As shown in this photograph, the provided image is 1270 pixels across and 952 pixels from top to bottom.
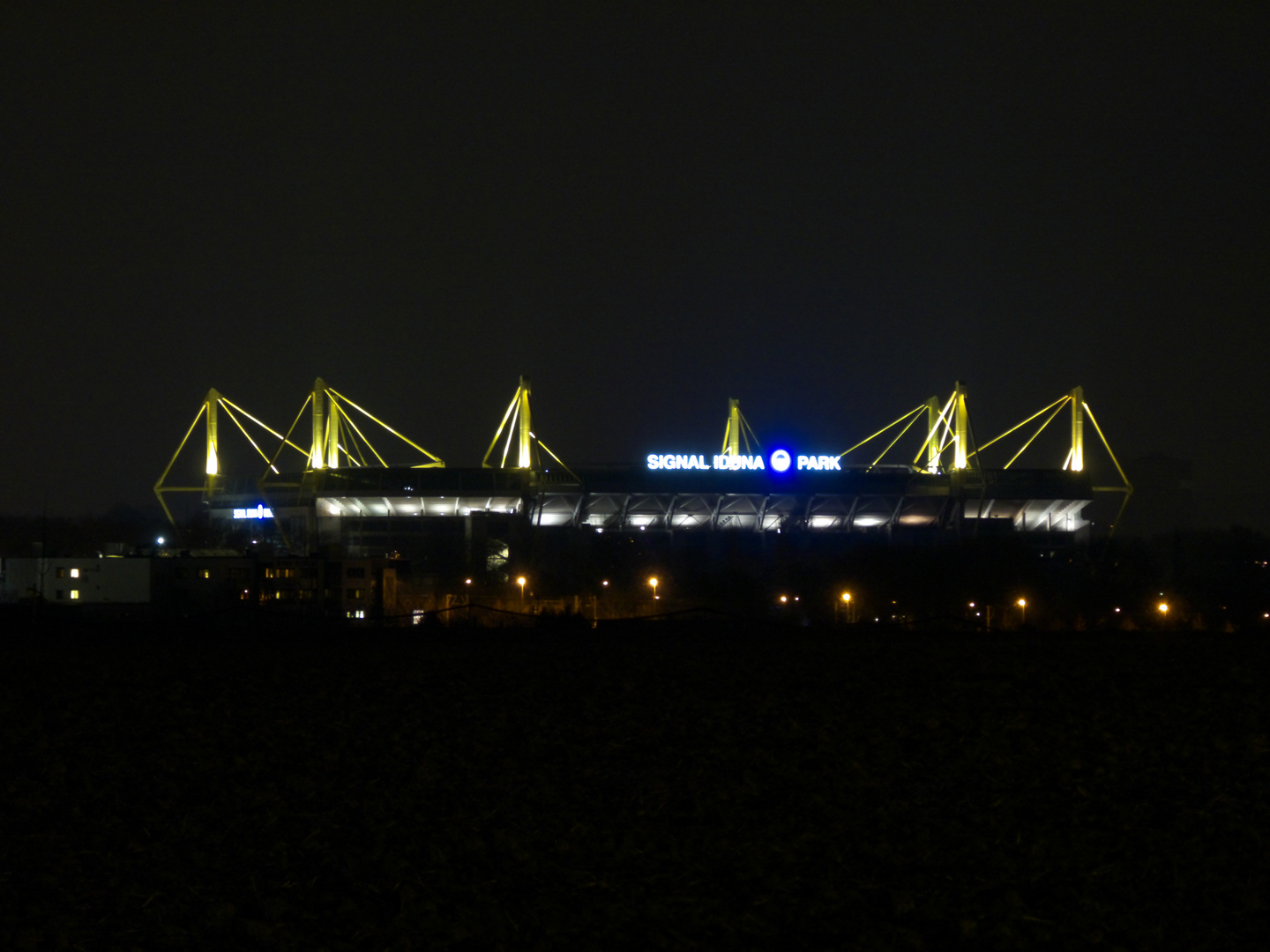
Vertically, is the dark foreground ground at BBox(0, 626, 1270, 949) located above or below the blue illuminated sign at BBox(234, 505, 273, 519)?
below

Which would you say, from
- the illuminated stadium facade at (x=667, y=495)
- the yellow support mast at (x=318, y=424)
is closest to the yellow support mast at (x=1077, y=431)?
the illuminated stadium facade at (x=667, y=495)

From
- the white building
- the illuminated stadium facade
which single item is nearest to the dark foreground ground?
the white building

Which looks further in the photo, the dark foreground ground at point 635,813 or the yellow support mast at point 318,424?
the yellow support mast at point 318,424

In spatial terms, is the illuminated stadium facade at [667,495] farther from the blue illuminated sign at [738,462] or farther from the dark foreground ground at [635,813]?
the dark foreground ground at [635,813]

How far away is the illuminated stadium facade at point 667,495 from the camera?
6544 cm

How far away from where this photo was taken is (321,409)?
6669 centimetres

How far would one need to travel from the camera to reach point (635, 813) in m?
5.94

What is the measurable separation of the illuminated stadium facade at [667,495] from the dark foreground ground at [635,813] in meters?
51.8

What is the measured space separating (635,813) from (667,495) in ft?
203

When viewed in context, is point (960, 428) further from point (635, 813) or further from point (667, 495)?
point (635, 813)

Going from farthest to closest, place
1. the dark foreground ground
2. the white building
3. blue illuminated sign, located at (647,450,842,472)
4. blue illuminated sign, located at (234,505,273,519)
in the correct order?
blue illuminated sign, located at (234,505,273,519)
blue illuminated sign, located at (647,450,842,472)
the white building
the dark foreground ground

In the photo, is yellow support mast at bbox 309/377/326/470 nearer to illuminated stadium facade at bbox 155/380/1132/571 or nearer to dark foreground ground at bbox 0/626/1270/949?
illuminated stadium facade at bbox 155/380/1132/571

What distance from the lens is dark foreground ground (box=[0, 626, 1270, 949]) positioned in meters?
4.43

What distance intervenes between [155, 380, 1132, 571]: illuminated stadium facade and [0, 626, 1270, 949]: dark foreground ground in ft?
170
